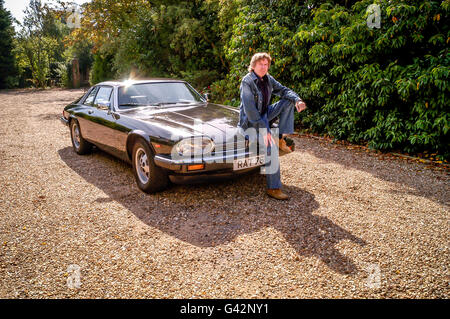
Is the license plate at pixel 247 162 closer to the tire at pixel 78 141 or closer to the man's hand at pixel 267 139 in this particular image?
the man's hand at pixel 267 139

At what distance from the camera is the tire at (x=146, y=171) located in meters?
4.03

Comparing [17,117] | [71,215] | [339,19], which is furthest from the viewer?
[17,117]

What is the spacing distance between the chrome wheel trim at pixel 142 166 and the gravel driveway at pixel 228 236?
0.23 meters

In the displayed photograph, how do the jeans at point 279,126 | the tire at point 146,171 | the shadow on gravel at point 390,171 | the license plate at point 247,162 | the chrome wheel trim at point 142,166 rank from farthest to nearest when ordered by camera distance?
the shadow on gravel at point 390,171
the chrome wheel trim at point 142,166
the tire at point 146,171
the jeans at point 279,126
the license plate at point 247,162

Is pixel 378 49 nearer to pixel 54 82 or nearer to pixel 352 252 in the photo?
pixel 352 252

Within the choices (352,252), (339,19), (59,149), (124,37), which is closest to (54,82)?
(124,37)

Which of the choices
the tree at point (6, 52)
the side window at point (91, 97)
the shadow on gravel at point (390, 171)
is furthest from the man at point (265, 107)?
the tree at point (6, 52)

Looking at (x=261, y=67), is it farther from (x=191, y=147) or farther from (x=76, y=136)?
(x=76, y=136)

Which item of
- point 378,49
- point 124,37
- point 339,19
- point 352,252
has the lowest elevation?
point 352,252

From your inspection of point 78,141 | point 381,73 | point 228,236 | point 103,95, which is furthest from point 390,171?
point 78,141

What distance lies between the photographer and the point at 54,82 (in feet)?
119

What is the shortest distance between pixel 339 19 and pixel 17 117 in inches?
450

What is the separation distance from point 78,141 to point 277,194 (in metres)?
4.34

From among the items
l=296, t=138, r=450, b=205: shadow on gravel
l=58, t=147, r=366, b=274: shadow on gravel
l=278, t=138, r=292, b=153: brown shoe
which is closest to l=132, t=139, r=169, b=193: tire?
l=58, t=147, r=366, b=274: shadow on gravel
